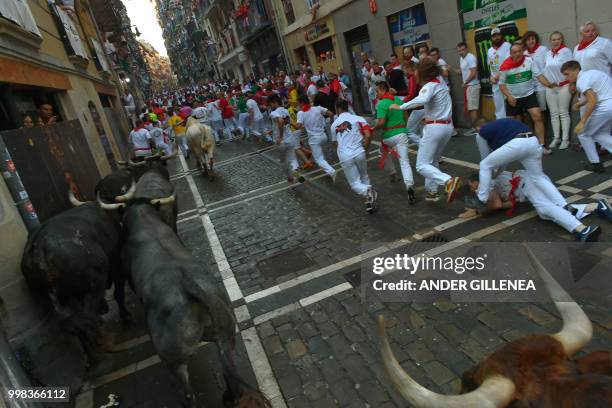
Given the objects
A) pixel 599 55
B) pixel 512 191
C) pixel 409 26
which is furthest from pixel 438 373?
pixel 409 26

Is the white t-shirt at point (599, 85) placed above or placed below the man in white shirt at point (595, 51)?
below

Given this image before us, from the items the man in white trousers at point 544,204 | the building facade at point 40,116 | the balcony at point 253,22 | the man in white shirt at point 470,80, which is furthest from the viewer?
the balcony at point 253,22

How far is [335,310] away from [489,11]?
8.59m

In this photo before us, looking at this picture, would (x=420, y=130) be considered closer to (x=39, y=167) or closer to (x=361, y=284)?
(x=361, y=284)

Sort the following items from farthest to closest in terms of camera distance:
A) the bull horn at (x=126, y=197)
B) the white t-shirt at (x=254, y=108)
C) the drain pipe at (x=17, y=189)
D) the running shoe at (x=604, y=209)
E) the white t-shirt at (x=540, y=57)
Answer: the white t-shirt at (x=254, y=108) < the white t-shirt at (x=540, y=57) < the bull horn at (x=126, y=197) < the running shoe at (x=604, y=209) < the drain pipe at (x=17, y=189)

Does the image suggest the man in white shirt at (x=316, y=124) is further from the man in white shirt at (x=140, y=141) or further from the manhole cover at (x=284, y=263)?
the man in white shirt at (x=140, y=141)

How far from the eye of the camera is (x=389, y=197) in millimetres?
8047

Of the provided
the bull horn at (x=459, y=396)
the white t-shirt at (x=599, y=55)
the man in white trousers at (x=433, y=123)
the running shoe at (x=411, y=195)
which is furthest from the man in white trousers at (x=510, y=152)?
the bull horn at (x=459, y=396)

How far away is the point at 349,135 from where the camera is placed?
754 centimetres

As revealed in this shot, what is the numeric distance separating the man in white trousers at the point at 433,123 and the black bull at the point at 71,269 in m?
4.83

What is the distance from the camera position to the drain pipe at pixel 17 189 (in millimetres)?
4747

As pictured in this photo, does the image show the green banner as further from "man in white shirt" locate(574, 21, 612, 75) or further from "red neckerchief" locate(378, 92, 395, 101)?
"red neckerchief" locate(378, 92, 395, 101)

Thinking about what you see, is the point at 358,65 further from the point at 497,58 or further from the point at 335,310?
the point at 335,310

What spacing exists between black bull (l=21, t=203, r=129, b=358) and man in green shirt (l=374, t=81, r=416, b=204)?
4.80 metres
